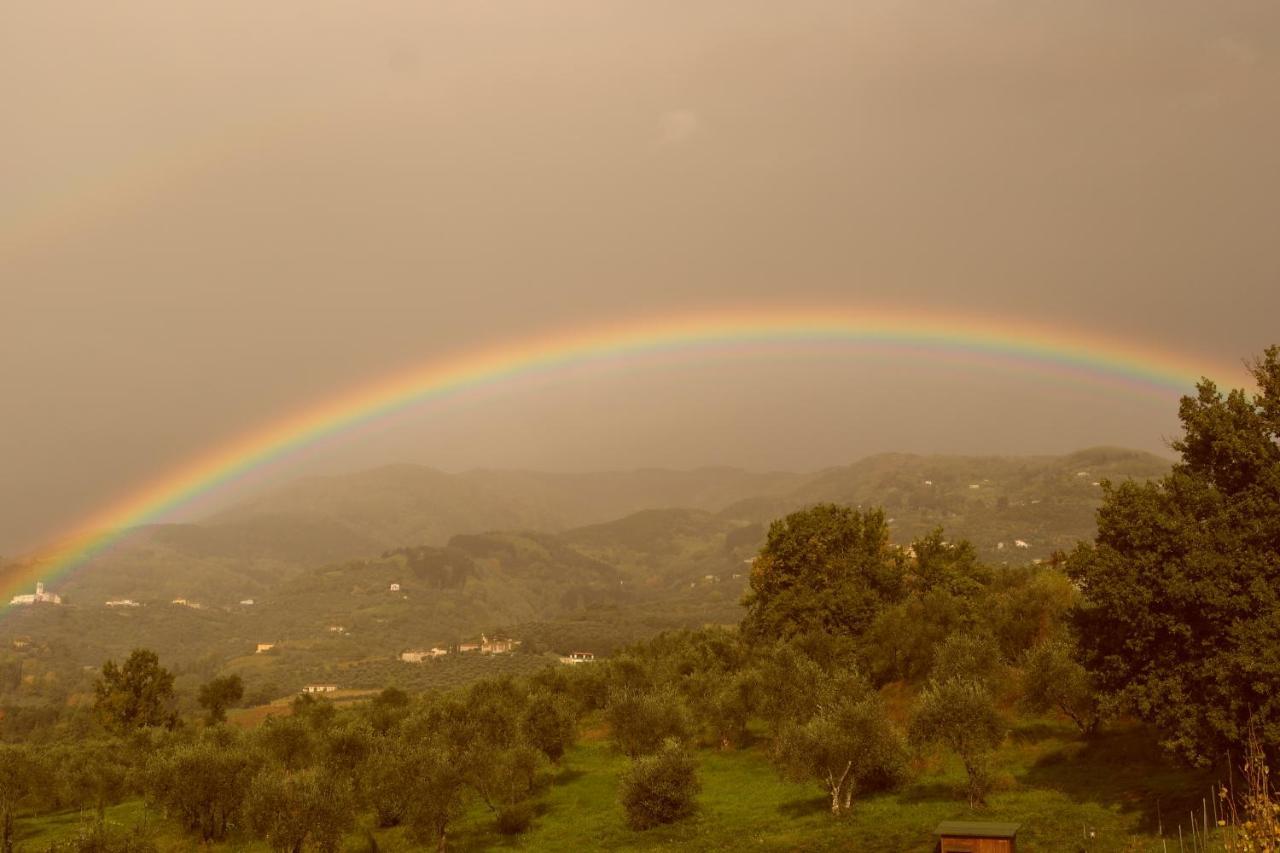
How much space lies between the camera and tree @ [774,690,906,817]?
47.1 meters

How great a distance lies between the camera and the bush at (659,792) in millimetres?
51675

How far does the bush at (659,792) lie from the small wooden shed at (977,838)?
67.2ft

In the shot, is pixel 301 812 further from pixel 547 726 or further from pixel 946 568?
pixel 946 568

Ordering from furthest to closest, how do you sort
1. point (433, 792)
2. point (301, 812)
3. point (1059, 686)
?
point (1059, 686) < point (433, 792) < point (301, 812)

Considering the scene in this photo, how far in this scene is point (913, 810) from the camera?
1805 inches

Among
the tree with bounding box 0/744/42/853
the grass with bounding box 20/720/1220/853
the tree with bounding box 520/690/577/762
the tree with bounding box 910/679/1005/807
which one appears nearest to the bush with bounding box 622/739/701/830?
the grass with bounding box 20/720/1220/853

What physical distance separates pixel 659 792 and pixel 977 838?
Result: 22474 mm

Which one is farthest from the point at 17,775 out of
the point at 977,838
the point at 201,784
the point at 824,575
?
the point at 977,838

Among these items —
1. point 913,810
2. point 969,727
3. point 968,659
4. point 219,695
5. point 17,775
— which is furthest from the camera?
point 219,695

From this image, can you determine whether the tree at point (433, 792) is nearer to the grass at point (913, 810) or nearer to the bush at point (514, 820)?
the grass at point (913, 810)

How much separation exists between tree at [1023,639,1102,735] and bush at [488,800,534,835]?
3479 centimetres

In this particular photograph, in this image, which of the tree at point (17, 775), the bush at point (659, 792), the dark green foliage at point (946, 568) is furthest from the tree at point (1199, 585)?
the tree at point (17, 775)

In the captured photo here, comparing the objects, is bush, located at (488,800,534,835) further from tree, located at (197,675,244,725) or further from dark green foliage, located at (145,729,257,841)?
tree, located at (197,675,244,725)

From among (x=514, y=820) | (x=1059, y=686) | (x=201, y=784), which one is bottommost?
(x=514, y=820)
